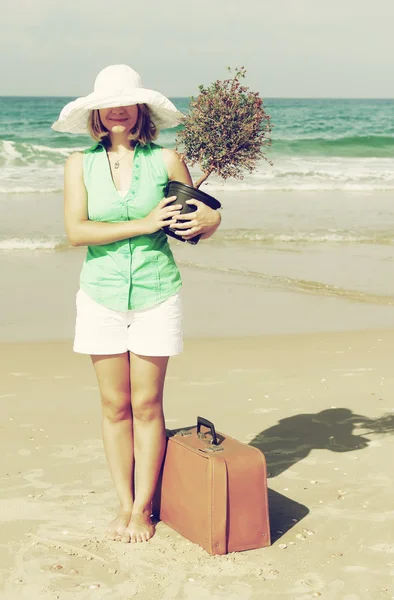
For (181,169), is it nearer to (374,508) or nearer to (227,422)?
(374,508)

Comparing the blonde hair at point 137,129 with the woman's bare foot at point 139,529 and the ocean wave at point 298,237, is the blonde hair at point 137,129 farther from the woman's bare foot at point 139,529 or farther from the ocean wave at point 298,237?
the ocean wave at point 298,237

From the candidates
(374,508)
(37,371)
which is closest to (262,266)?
(37,371)

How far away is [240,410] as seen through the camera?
5.50 meters

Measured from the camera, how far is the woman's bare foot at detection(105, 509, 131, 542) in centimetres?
370

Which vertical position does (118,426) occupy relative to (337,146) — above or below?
above

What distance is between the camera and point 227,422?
5281 mm

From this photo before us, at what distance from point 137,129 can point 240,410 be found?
2.50m

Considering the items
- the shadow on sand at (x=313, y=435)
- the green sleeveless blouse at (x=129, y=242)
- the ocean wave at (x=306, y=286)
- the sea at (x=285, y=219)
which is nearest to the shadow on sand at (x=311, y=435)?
the shadow on sand at (x=313, y=435)

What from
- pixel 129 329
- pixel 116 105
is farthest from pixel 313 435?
pixel 116 105

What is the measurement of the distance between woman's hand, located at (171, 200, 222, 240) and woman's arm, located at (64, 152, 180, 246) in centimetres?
4

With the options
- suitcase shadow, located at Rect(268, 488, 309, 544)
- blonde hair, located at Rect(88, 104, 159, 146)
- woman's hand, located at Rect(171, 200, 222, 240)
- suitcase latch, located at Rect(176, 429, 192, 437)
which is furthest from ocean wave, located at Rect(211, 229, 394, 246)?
woman's hand, located at Rect(171, 200, 222, 240)

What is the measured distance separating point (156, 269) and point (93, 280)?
26 cm

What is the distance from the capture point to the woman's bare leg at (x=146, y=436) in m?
3.56

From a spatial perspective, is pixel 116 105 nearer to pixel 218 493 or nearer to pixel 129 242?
pixel 129 242
